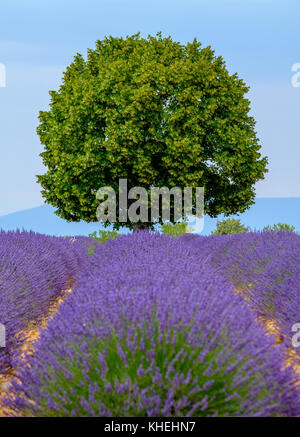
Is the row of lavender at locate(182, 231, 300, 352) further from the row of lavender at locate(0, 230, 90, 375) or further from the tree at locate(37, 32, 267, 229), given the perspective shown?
the tree at locate(37, 32, 267, 229)

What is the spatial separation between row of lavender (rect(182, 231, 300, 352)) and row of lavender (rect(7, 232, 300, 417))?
5.25 ft

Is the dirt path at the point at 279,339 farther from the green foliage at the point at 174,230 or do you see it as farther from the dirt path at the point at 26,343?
the green foliage at the point at 174,230

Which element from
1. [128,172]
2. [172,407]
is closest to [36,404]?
[172,407]

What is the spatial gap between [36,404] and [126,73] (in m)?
16.7

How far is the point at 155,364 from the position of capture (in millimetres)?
2406

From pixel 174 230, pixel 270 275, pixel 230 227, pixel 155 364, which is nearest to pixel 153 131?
pixel 174 230

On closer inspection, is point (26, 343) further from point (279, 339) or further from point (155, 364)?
point (279, 339)

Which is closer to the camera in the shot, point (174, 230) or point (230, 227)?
point (174, 230)

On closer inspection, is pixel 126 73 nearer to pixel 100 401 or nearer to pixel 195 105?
pixel 195 105

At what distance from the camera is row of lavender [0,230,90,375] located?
4.21 metres

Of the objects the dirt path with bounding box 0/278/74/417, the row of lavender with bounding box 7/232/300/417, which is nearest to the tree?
the dirt path with bounding box 0/278/74/417

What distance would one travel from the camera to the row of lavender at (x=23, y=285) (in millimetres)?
4207

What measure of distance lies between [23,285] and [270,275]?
305cm

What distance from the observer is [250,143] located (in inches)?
717
